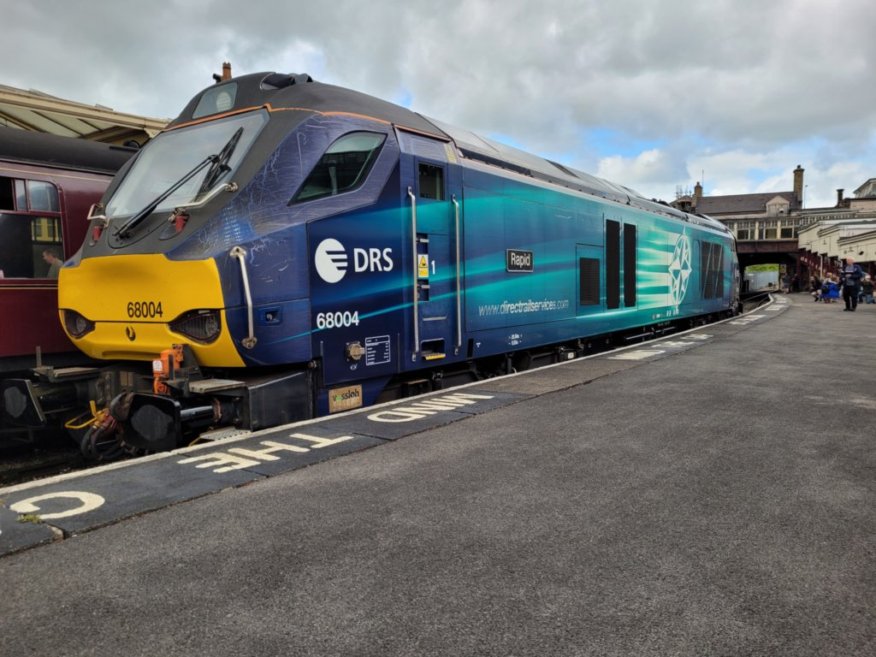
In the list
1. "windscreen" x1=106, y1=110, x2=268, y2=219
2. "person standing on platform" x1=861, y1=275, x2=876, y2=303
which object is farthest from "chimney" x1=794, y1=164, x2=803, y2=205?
"windscreen" x1=106, y1=110, x2=268, y2=219

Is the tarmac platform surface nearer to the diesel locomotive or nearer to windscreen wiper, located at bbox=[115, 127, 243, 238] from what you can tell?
the diesel locomotive

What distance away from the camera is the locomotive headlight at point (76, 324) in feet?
20.3

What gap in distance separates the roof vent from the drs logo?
168cm

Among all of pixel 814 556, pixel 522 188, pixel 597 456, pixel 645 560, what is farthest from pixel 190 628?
pixel 522 188

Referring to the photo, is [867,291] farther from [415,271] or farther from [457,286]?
[415,271]

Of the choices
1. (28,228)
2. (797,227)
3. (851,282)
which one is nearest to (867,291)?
(851,282)

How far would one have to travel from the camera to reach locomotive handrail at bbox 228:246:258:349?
200 inches

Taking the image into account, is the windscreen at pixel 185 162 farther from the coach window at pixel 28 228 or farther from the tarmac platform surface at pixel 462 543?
the tarmac platform surface at pixel 462 543

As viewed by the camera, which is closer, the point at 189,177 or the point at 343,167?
the point at 189,177

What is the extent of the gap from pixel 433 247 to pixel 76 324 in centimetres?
374

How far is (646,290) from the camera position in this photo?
1302 cm

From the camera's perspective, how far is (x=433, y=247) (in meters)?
6.90

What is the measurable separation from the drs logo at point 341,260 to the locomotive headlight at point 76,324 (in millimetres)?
2465

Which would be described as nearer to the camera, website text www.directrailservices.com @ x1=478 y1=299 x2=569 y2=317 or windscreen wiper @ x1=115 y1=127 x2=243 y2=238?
windscreen wiper @ x1=115 y1=127 x2=243 y2=238
